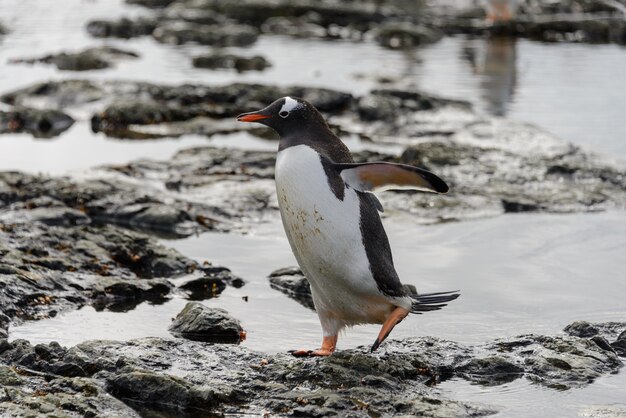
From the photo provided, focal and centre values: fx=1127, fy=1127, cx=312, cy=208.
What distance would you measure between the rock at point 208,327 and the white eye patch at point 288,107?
1286mm

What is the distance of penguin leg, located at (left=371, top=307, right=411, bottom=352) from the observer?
590 centimetres

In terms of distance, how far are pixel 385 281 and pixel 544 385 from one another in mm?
973

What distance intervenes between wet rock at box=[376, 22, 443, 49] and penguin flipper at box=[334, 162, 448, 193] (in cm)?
1476

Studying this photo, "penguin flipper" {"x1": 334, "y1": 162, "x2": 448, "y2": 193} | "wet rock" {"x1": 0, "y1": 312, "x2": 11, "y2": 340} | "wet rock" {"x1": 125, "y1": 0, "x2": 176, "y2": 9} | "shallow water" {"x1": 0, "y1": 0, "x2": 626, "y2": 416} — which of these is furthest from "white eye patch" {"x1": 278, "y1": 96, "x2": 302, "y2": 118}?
"wet rock" {"x1": 125, "y1": 0, "x2": 176, "y2": 9}

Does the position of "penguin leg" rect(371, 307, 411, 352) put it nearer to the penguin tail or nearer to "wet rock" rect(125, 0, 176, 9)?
the penguin tail

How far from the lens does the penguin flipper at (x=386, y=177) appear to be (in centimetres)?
575

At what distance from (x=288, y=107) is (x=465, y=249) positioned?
3.04 meters

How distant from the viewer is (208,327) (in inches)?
257

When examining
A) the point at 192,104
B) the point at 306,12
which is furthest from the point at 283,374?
the point at 306,12

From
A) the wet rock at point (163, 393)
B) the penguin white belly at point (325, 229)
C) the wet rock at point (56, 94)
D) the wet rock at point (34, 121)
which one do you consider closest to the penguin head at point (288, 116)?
the penguin white belly at point (325, 229)

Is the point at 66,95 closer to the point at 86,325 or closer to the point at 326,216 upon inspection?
the point at 86,325

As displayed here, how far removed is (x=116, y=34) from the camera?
73.9 feet

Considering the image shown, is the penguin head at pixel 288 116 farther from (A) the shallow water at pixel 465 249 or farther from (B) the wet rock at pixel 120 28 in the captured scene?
(B) the wet rock at pixel 120 28

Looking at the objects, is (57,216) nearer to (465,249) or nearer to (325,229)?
(465,249)
